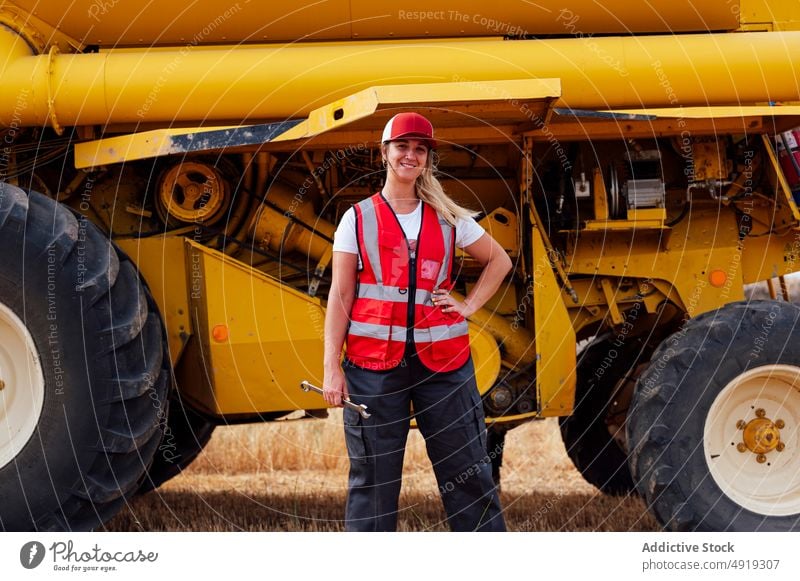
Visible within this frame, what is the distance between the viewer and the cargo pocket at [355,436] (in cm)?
493

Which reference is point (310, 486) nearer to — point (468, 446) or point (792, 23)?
point (468, 446)

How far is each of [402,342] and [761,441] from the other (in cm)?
234

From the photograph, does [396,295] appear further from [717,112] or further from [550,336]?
[717,112]

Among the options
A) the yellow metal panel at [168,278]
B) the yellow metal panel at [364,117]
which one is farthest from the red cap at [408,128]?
the yellow metal panel at [168,278]

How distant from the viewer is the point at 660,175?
6566mm

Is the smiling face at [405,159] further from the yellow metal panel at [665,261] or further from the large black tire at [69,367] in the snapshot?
the yellow metal panel at [665,261]

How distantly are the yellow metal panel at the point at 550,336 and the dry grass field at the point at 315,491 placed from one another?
3.21 ft

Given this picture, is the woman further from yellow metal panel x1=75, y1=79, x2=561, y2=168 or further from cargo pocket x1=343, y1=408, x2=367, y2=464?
yellow metal panel x1=75, y1=79, x2=561, y2=168

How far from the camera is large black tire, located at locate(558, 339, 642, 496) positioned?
7.25 metres

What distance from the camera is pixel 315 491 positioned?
8.33m

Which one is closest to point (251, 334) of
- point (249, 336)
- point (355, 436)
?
point (249, 336)
